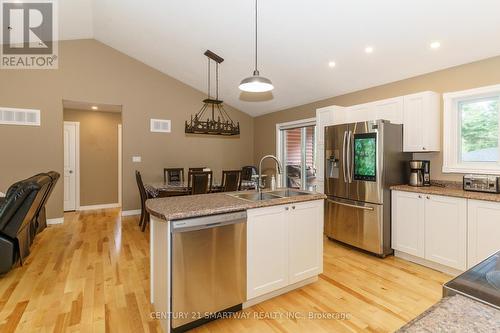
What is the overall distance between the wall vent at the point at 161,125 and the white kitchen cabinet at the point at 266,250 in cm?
449

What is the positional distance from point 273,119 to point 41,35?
4.82 metres

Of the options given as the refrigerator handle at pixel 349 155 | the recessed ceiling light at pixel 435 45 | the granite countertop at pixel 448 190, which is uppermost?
the recessed ceiling light at pixel 435 45

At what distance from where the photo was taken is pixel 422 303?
238 cm

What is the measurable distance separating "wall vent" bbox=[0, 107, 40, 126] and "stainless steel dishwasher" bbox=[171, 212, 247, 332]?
4734mm

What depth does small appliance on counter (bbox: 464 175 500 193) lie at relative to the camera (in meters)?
2.79

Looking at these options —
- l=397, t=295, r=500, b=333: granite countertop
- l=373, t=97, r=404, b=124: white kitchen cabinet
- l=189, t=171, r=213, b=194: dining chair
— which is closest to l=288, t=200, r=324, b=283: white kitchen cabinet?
l=397, t=295, r=500, b=333: granite countertop

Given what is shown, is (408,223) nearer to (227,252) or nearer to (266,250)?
(266,250)

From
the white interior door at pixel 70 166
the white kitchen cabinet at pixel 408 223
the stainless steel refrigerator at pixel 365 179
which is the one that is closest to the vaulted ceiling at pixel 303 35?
the stainless steel refrigerator at pixel 365 179

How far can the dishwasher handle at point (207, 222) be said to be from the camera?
1.88 metres

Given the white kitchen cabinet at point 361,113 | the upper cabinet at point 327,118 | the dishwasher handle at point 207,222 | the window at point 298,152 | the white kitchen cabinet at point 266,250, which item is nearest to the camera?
the dishwasher handle at point 207,222

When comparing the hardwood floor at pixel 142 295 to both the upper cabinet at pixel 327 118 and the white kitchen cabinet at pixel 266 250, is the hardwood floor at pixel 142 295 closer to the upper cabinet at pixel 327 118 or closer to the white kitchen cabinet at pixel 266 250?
the white kitchen cabinet at pixel 266 250

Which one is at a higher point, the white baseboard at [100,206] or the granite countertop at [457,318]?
the granite countertop at [457,318]

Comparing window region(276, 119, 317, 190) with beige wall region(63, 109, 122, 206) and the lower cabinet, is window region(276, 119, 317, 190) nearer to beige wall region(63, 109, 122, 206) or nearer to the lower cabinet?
the lower cabinet

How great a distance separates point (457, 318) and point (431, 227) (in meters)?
2.88
